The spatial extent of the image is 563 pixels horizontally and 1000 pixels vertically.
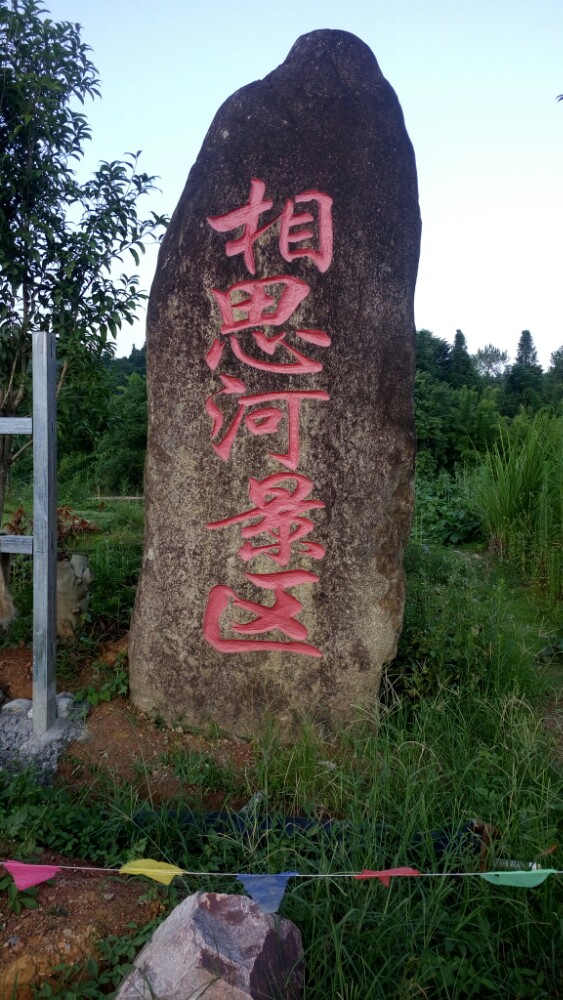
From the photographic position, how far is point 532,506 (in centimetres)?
610

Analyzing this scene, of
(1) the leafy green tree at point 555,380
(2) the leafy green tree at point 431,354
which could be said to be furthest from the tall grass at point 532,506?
(1) the leafy green tree at point 555,380

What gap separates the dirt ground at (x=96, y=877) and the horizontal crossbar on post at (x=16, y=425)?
1.26 m

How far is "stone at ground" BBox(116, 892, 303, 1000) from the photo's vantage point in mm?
1721

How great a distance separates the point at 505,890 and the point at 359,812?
1.64ft

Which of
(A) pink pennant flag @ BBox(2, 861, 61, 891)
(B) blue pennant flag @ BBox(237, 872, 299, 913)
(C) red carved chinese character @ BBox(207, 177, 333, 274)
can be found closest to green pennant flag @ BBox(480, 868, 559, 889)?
(B) blue pennant flag @ BBox(237, 872, 299, 913)

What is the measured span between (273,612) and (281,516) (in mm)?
408

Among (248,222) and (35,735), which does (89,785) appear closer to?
(35,735)

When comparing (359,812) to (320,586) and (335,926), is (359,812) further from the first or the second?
(320,586)

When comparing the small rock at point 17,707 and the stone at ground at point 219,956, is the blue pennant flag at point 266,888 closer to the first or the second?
the stone at ground at point 219,956

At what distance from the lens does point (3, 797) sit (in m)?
2.71

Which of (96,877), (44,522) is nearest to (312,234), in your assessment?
(44,522)

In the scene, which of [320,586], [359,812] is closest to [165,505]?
[320,586]

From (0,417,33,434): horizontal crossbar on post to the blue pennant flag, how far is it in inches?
80.0

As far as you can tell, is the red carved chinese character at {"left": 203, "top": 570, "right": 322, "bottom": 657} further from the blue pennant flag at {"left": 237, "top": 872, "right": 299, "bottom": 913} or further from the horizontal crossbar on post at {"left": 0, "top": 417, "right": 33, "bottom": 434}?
the blue pennant flag at {"left": 237, "top": 872, "right": 299, "bottom": 913}
